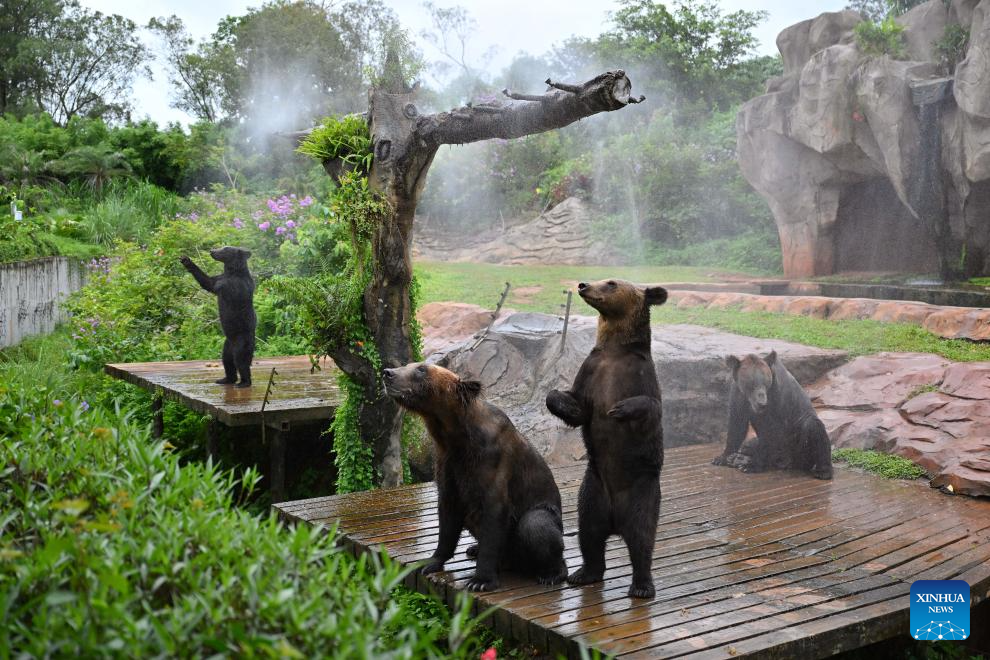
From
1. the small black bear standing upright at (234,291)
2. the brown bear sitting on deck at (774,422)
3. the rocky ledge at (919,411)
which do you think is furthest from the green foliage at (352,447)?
the rocky ledge at (919,411)

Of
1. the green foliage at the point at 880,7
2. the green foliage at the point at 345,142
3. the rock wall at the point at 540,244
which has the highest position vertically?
the green foliage at the point at 880,7

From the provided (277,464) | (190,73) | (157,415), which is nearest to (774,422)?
(277,464)

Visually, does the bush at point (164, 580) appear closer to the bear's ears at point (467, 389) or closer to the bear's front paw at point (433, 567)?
the bear's ears at point (467, 389)

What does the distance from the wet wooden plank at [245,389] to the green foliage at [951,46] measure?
724 cm

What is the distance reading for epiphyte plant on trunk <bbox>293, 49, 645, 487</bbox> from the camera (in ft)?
16.4

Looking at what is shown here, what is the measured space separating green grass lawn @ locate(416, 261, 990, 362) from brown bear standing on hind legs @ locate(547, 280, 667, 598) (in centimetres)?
483

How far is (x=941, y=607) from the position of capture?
3.73 metres

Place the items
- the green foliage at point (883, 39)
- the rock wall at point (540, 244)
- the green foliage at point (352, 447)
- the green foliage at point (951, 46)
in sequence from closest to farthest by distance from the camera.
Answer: the green foliage at point (352, 447) → the green foliage at point (951, 46) → the green foliage at point (883, 39) → the rock wall at point (540, 244)

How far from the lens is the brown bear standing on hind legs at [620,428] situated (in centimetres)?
344

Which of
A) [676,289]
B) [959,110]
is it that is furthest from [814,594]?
[959,110]

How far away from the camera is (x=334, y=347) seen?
5.43m

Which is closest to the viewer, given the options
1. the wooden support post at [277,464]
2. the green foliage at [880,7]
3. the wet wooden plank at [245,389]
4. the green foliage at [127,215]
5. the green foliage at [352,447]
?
the green foliage at [352,447]

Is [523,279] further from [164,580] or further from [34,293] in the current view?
[164,580]

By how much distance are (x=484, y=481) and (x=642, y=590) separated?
74 centimetres
